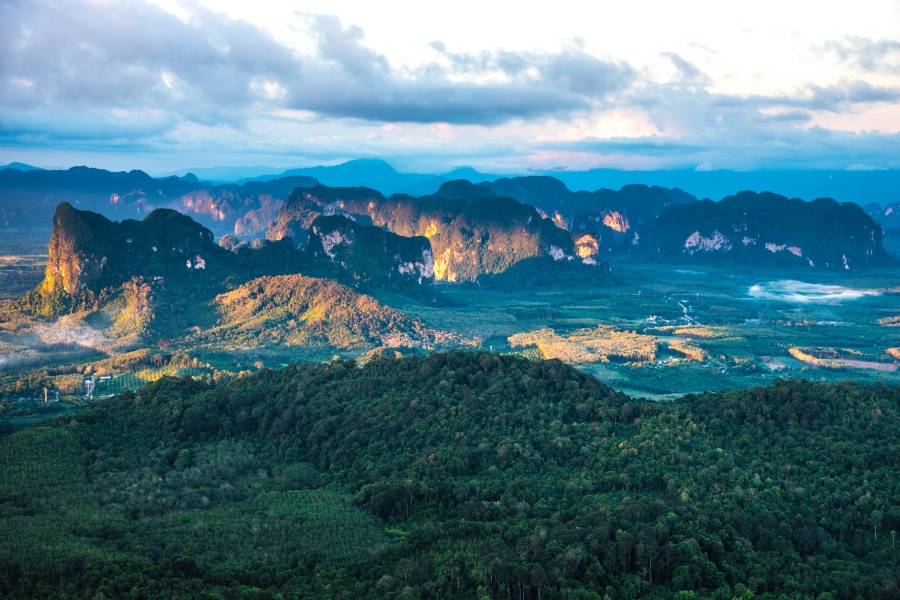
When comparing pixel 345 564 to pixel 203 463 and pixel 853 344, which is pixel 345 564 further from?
pixel 853 344

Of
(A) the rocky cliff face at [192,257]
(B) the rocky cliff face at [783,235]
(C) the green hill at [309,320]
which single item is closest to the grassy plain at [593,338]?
(C) the green hill at [309,320]

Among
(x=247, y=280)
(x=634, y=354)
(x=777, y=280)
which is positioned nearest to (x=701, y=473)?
(x=634, y=354)

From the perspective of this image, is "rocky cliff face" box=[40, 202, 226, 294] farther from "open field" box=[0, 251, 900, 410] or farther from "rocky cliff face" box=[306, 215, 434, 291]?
"rocky cliff face" box=[306, 215, 434, 291]

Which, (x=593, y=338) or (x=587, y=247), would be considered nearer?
(x=593, y=338)

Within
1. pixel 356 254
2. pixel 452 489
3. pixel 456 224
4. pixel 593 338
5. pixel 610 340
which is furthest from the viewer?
pixel 456 224

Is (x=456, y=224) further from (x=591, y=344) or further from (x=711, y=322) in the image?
(x=591, y=344)

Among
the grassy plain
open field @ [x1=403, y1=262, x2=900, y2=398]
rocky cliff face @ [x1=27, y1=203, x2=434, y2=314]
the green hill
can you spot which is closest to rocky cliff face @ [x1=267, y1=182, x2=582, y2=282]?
open field @ [x1=403, y1=262, x2=900, y2=398]

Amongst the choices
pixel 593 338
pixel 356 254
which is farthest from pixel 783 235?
pixel 356 254
